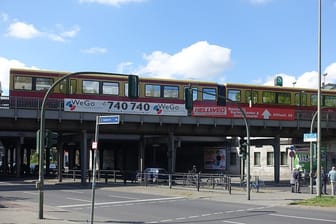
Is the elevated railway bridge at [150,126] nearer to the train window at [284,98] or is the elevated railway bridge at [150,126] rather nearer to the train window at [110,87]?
the train window at [284,98]

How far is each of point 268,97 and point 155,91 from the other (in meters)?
10.4

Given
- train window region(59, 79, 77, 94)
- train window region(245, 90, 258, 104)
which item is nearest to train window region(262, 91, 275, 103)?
train window region(245, 90, 258, 104)

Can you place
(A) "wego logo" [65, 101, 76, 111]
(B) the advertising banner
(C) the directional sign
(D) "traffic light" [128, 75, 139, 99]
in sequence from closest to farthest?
(C) the directional sign, (D) "traffic light" [128, 75, 139, 99], (A) "wego logo" [65, 101, 76, 111], (B) the advertising banner

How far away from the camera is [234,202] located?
89.6ft

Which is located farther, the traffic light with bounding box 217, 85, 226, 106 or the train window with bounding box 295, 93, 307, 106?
the train window with bounding box 295, 93, 307, 106

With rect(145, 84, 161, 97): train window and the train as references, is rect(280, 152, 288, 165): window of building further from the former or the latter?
rect(145, 84, 161, 97): train window

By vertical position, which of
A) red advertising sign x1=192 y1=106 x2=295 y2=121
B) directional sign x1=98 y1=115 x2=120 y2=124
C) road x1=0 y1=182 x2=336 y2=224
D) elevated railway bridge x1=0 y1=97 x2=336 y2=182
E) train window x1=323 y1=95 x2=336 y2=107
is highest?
train window x1=323 y1=95 x2=336 y2=107

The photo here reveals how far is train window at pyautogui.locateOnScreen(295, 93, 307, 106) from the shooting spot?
48531mm

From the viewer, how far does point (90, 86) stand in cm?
4203

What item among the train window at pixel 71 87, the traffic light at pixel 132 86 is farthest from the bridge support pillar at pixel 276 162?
the traffic light at pixel 132 86

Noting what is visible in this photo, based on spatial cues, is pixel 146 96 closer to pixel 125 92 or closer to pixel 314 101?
pixel 125 92

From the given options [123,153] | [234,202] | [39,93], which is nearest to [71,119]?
[39,93]

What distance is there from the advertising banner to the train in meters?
0.27

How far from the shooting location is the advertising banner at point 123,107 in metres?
42.3
